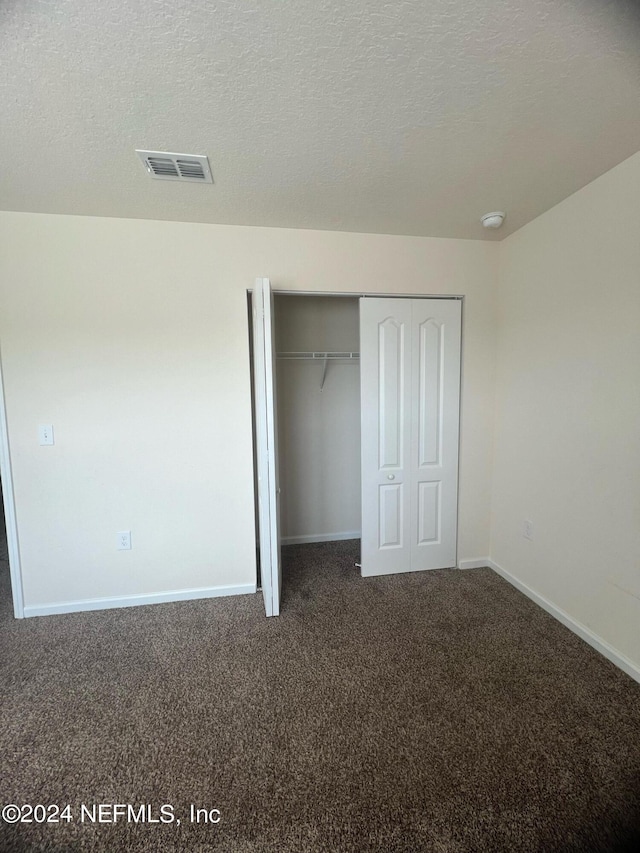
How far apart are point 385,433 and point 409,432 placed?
0.19 metres

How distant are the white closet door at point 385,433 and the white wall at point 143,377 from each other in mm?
266

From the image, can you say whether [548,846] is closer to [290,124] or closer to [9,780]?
[9,780]

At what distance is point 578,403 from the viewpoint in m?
1.98

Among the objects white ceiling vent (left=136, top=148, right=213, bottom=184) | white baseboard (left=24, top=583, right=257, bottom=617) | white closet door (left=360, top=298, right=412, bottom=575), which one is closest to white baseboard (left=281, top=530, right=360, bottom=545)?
white closet door (left=360, top=298, right=412, bottom=575)

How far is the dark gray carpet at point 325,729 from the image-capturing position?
3.71 feet

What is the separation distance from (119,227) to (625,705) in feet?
12.1

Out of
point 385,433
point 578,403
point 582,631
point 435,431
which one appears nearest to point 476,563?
point 582,631

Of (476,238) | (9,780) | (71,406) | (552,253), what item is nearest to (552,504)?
(552,253)

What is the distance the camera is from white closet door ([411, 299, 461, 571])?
8.35 ft

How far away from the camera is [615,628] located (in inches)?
70.9

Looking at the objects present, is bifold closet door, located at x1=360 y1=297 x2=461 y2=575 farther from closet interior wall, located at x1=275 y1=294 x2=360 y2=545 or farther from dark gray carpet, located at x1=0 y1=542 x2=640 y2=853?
closet interior wall, located at x1=275 y1=294 x2=360 y2=545

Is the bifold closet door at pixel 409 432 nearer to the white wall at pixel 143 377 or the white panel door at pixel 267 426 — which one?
the white wall at pixel 143 377

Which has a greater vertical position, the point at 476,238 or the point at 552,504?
the point at 476,238

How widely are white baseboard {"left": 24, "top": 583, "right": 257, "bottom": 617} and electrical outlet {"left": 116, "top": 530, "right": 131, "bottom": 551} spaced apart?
35 cm
